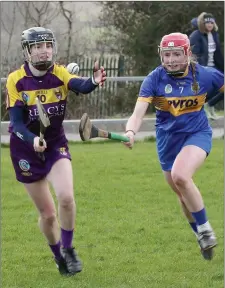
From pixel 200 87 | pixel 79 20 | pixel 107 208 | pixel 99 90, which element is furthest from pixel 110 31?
pixel 200 87

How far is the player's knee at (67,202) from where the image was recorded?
22.9 feet

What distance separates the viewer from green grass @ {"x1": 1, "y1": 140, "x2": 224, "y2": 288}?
7.14 metres

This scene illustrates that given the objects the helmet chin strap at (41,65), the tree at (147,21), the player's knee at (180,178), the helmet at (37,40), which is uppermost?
the helmet at (37,40)

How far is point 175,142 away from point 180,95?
0.44 metres

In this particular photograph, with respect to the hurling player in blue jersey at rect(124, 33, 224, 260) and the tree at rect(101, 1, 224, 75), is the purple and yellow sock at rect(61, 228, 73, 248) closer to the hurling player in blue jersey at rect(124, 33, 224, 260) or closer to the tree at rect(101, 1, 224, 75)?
the hurling player in blue jersey at rect(124, 33, 224, 260)

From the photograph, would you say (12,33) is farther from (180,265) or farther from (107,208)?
(180,265)

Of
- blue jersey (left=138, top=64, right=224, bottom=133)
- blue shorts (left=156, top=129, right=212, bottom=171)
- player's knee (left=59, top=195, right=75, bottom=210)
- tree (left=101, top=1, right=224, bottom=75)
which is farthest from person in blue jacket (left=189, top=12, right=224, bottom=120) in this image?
player's knee (left=59, top=195, right=75, bottom=210)

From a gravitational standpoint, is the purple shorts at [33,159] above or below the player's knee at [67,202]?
above

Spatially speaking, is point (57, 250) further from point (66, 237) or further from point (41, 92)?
point (41, 92)

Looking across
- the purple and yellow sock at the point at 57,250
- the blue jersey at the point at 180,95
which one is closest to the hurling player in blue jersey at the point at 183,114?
the blue jersey at the point at 180,95

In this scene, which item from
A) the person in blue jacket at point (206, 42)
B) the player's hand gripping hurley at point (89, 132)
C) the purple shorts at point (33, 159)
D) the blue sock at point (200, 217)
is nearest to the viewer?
the player's hand gripping hurley at point (89, 132)

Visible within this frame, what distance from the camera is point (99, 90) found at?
757 inches

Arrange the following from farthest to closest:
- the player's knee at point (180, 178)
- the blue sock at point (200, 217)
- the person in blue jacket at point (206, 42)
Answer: the person in blue jacket at point (206, 42)
the blue sock at point (200, 217)
the player's knee at point (180, 178)

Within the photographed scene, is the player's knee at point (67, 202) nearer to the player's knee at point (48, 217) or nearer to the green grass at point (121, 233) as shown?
the player's knee at point (48, 217)
